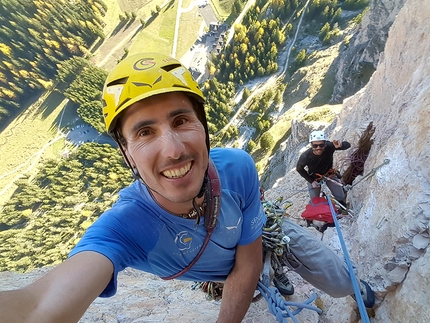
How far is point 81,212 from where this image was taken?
50.2 m

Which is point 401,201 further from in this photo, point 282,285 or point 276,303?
point 276,303

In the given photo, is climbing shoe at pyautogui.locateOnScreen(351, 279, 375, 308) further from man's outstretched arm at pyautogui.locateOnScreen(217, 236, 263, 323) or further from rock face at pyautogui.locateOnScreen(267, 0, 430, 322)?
man's outstretched arm at pyautogui.locateOnScreen(217, 236, 263, 323)

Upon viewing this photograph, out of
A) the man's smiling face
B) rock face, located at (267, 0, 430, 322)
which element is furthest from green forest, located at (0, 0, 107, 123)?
the man's smiling face

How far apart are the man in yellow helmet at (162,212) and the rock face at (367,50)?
2372 cm

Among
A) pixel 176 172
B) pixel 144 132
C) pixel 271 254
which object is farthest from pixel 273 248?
pixel 144 132

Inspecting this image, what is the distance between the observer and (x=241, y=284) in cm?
232

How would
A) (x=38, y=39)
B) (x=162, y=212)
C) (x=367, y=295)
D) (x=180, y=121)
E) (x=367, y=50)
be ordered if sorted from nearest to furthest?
(x=180, y=121) < (x=162, y=212) < (x=367, y=295) < (x=367, y=50) < (x=38, y=39)

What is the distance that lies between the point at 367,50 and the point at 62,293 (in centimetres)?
2656

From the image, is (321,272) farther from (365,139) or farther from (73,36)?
(73,36)

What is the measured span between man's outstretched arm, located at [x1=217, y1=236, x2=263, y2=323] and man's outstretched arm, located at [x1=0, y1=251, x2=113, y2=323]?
1155mm

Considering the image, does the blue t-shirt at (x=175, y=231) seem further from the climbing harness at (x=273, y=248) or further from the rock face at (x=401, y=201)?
the rock face at (x=401, y=201)

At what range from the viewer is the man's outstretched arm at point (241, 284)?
229cm

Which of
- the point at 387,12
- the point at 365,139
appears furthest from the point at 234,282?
the point at 387,12

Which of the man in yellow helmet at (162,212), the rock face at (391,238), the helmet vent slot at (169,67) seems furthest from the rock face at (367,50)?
the man in yellow helmet at (162,212)
